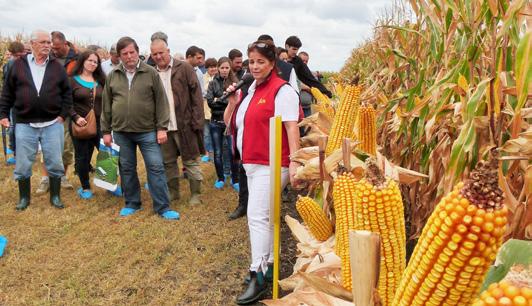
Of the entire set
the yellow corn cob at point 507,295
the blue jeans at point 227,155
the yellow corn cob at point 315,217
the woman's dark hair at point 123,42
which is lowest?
the blue jeans at point 227,155

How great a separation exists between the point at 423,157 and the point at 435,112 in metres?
0.71

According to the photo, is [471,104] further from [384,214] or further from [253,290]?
[253,290]

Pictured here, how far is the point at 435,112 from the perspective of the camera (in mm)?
2342

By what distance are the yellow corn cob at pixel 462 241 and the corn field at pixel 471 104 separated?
0.76 meters

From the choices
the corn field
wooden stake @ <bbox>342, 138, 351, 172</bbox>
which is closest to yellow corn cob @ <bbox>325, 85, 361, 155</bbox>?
the corn field

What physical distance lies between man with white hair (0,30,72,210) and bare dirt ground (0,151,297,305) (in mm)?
662

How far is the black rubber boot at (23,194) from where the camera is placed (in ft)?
16.6

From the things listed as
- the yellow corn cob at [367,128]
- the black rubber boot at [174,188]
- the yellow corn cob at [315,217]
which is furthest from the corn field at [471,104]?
the black rubber boot at [174,188]

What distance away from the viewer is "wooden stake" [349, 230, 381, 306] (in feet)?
2.91

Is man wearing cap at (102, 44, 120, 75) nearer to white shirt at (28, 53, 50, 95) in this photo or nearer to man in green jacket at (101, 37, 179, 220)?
white shirt at (28, 53, 50, 95)

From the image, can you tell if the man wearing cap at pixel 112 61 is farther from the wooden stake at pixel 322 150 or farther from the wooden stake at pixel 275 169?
the wooden stake at pixel 322 150

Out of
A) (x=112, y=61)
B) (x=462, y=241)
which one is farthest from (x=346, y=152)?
(x=112, y=61)

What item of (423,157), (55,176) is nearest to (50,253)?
(55,176)

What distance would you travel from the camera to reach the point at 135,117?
4645 millimetres
